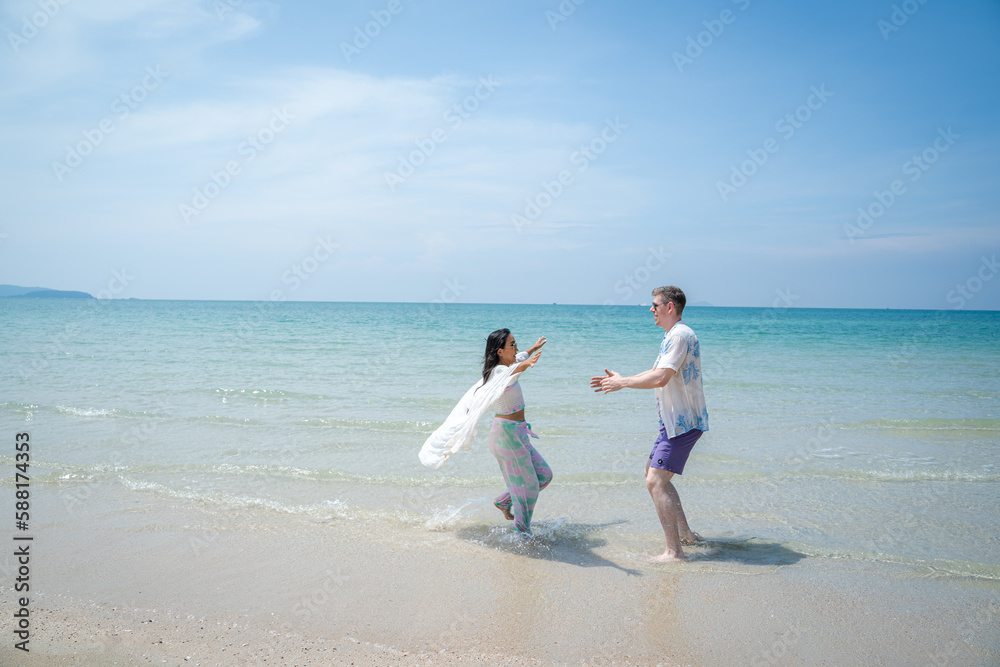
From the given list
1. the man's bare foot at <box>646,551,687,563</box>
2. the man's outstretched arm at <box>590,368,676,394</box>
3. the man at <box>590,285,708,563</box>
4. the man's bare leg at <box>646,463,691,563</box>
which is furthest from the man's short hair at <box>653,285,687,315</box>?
the man's bare foot at <box>646,551,687,563</box>

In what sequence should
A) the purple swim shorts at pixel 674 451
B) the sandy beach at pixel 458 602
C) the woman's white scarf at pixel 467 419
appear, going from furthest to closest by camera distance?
the woman's white scarf at pixel 467 419 → the purple swim shorts at pixel 674 451 → the sandy beach at pixel 458 602

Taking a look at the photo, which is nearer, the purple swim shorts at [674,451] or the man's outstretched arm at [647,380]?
the man's outstretched arm at [647,380]

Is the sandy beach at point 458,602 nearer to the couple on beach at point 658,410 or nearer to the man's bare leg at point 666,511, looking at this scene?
the man's bare leg at point 666,511

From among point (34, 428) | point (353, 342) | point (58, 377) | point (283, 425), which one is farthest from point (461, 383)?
point (353, 342)

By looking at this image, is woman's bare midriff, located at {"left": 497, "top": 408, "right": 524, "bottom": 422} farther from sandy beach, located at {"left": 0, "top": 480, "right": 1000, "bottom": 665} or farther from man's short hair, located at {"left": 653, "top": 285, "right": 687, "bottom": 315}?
man's short hair, located at {"left": 653, "top": 285, "right": 687, "bottom": 315}

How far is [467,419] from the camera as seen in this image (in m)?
5.07

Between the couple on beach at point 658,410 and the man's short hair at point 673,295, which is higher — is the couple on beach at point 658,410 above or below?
below

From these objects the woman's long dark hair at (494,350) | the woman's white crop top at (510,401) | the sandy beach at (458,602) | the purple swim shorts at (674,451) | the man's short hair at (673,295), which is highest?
the man's short hair at (673,295)

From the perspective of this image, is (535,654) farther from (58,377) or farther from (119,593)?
(58,377)

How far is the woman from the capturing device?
197 inches

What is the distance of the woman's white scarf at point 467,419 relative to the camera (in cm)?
495

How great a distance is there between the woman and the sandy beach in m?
0.34

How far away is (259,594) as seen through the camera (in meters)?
3.98

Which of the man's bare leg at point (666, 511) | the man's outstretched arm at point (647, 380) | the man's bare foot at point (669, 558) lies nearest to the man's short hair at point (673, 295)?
the man's outstretched arm at point (647, 380)
